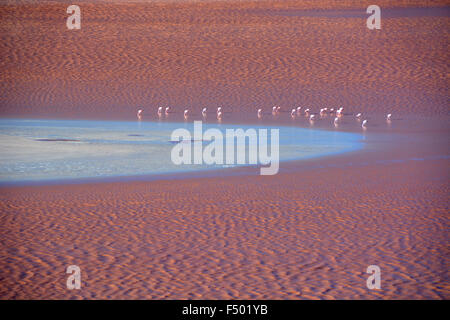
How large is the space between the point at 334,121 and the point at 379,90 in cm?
542

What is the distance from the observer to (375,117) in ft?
70.6

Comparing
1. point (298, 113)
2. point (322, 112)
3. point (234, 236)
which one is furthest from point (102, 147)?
point (322, 112)

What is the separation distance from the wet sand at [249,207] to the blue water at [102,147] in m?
0.92

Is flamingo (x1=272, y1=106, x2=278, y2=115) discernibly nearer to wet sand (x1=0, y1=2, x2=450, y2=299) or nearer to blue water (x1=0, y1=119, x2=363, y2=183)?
wet sand (x1=0, y1=2, x2=450, y2=299)

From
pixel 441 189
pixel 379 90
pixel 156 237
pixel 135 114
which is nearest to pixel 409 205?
pixel 441 189

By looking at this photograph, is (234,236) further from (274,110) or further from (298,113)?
(274,110)

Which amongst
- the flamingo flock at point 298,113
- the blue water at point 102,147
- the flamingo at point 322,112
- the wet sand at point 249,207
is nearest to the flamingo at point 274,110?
the flamingo flock at point 298,113

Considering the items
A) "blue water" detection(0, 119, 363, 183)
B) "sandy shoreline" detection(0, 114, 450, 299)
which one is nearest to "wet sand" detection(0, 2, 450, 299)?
"sandy shoreline" detection(0, 114, 450, 299)

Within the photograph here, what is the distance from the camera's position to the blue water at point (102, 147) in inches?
491

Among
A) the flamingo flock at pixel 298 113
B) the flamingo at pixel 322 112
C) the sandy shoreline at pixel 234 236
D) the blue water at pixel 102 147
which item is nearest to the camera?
the sandy shoreline at pixel 234 236

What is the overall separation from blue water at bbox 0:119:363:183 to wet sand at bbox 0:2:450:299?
0.92 metres

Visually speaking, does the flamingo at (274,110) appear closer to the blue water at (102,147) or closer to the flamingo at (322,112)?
the flamingo at (322,112)

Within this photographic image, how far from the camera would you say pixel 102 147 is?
49.8 ft
